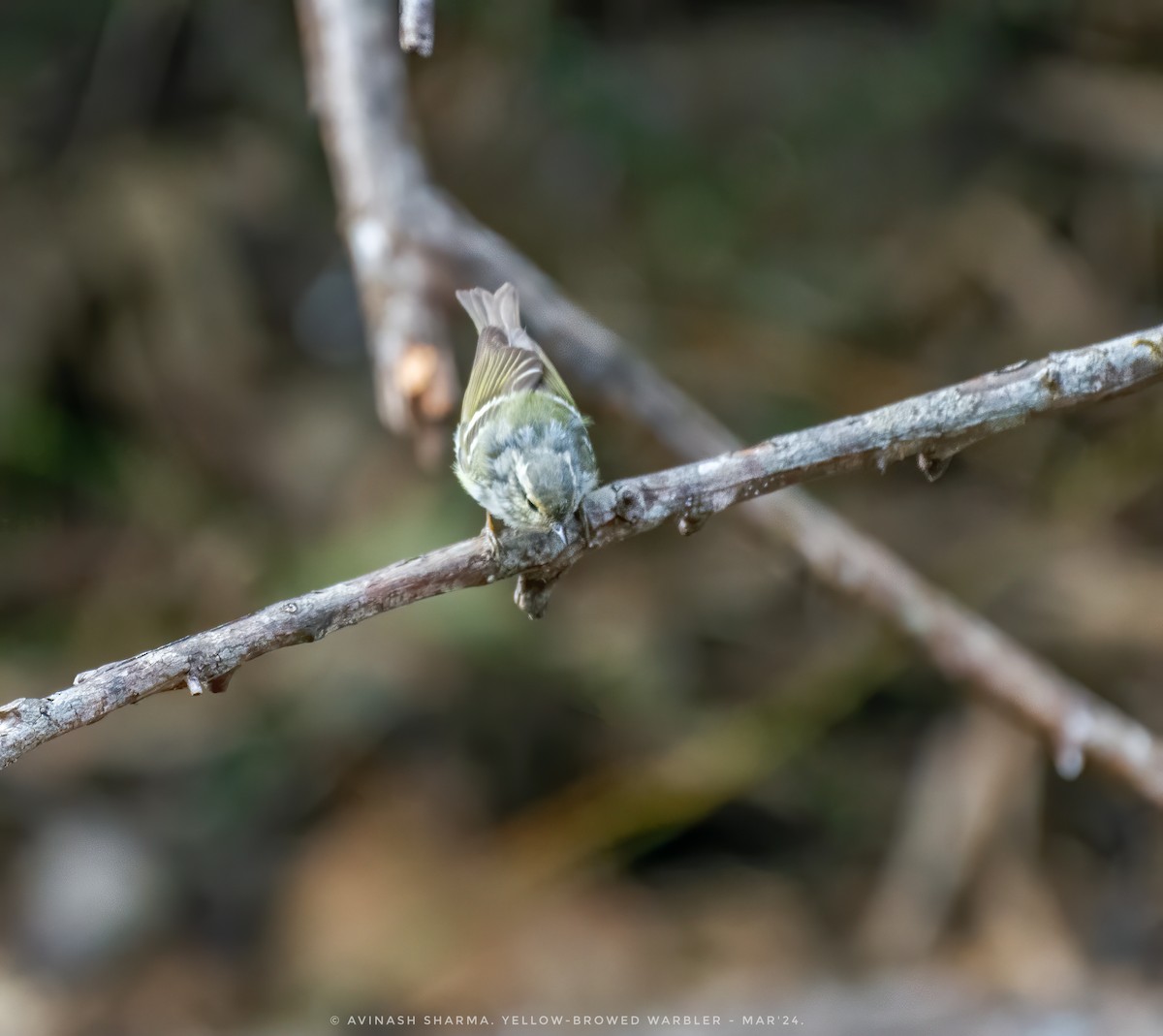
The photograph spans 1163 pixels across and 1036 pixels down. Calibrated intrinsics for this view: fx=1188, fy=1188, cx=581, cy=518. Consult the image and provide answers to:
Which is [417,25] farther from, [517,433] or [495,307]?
[495,307]

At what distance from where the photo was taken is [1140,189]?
5.98 m

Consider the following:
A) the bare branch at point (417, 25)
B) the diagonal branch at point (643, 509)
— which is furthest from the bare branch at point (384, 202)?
the bare branch at point (417, 25)

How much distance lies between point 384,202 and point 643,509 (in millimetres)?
1733

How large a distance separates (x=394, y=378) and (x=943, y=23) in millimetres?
4542

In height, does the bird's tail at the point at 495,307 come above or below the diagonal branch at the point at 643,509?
below

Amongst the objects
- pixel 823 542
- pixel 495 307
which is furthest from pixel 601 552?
pixel 495 307

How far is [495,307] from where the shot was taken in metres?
3.09

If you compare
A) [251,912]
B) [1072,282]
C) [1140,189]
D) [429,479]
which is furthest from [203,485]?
[1140,189]

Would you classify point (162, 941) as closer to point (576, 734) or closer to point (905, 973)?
point (576, 734)

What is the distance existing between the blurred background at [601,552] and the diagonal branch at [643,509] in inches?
77.3

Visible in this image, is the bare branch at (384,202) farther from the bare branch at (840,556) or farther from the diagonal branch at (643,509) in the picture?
the diagonal branch at (643,509)

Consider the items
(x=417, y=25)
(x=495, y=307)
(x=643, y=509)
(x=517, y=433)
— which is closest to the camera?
(x=417, y=25)

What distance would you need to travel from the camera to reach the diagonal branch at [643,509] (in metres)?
1.55

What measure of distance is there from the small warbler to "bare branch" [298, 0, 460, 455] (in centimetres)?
12
